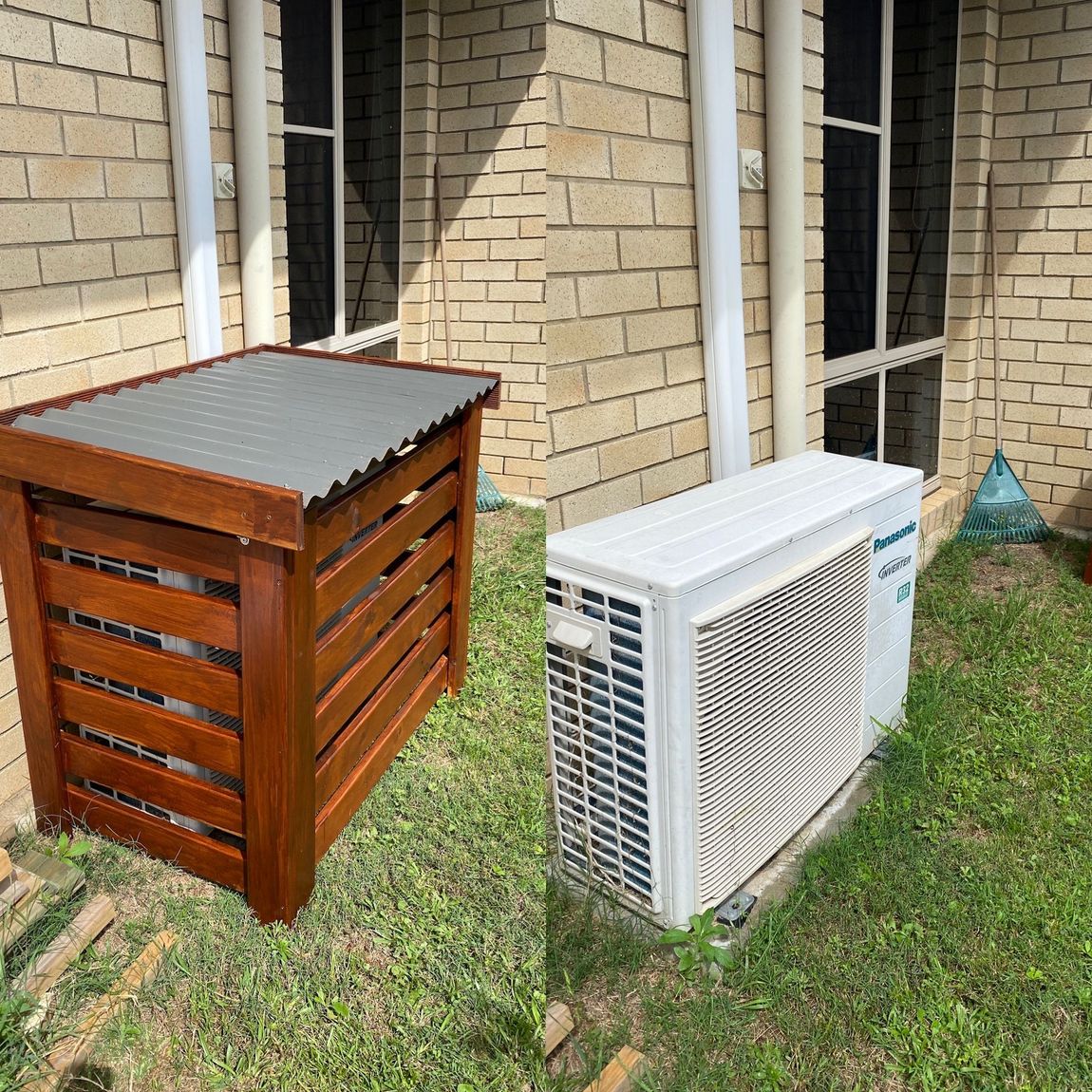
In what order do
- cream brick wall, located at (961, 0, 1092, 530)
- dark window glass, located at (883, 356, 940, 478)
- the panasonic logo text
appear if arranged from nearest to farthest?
the panasonic logo text → dark window glass, located at (883, 356, 940, 478) → cream brick wall, located at (961, 0, 1092, 530)

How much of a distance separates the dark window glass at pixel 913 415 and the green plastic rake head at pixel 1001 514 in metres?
0.22

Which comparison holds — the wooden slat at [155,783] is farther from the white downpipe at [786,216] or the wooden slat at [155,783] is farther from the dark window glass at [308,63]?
the white downpipe at [786,216]

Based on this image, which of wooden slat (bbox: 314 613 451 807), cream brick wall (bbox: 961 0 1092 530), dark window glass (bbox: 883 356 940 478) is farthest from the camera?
cream brick wall (bbox: 961 0 1092 530)

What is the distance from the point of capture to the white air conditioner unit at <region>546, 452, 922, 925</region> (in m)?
1.48

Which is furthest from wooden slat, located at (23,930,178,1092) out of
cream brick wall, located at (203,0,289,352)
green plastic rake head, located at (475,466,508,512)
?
green plastic rake head, located at (475,466,508,512)

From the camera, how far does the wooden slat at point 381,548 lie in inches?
63.4

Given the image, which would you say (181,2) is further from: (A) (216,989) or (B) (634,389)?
(A) (216,989)

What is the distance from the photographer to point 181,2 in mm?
1447

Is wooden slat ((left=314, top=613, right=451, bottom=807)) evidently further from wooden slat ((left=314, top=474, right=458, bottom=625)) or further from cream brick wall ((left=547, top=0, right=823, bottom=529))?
cream brick wall ((left=547, top=0, right=823, bottom=529))

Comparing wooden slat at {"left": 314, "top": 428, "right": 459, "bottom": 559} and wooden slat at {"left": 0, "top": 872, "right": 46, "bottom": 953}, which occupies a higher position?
wooden slat at {"left": 314, "top": 428, "right": 459, "bottom": 559}

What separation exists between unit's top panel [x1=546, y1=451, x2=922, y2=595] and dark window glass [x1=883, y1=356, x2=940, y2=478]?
4.46ft

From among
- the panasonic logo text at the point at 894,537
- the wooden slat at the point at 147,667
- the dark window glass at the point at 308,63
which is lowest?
the wooden slat at the point at 147,667

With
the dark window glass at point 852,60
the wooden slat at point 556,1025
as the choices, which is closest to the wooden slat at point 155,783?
the wooden slat at point 556,1025

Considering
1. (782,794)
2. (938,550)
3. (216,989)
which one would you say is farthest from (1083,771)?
(216,989)
